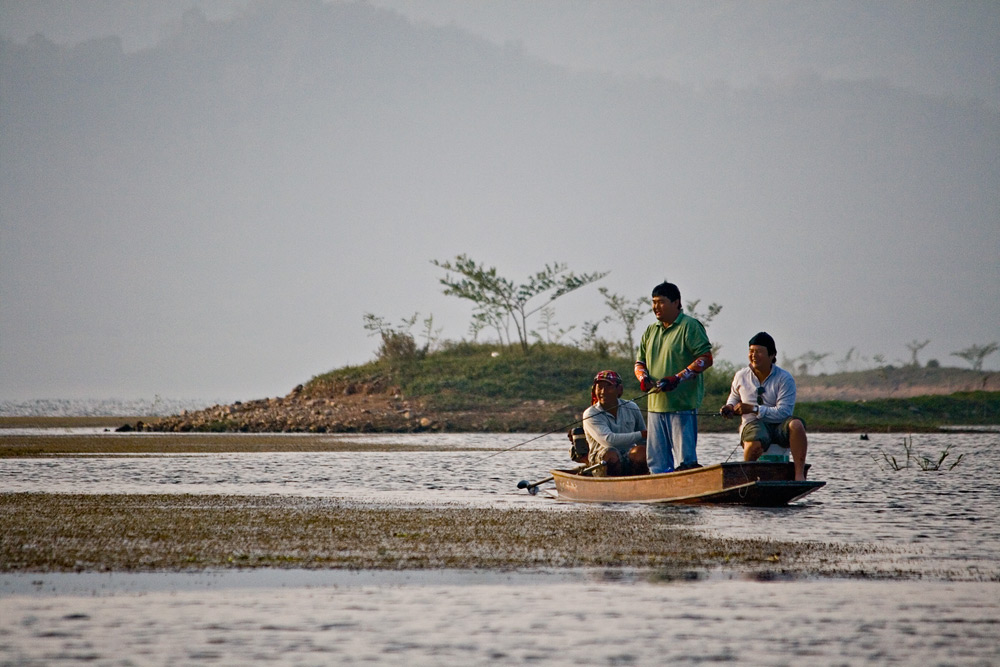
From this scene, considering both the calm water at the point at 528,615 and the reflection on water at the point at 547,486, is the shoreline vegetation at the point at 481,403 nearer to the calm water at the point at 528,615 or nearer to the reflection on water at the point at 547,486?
the reflection on water at the point at 547,486

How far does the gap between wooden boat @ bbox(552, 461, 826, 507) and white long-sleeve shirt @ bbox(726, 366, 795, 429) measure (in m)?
0.60

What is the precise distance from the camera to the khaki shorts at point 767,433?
13070 millimetres

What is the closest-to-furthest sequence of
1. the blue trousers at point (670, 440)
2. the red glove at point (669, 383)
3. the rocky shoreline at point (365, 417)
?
the red glove at point (669, 383) → the blue trousers at point (670, 440) → the rocky shoreline at point (365, 417)

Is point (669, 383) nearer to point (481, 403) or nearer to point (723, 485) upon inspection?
point (723, 485)

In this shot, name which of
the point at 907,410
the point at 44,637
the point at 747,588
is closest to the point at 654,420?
the point at 747,588

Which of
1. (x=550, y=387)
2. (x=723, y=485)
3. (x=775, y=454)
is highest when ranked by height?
(x=550, y=387)

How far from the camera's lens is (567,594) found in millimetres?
6852

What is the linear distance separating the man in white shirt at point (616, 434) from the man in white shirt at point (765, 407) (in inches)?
61.3

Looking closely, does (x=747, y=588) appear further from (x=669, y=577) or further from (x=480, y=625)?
(x=480, y=625)

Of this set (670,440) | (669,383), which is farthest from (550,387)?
(669,383)

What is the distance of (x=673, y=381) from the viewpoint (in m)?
13.2

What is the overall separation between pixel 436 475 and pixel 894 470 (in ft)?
25.9

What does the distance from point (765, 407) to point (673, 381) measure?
1.04 m

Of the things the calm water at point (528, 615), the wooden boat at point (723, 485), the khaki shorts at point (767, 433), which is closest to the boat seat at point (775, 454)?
the khaki shorts at point (767, 433)
